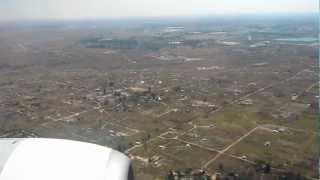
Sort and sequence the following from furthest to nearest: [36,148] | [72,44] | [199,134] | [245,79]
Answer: [72,44]
[245,79]
[199,134]
[36,148]

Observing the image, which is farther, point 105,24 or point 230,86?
point 105,24

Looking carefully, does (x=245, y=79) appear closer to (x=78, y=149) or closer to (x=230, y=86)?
(x=230, y=86)

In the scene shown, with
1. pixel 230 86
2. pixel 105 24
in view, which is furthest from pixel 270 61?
pixel 105 24

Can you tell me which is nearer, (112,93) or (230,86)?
(112,93)

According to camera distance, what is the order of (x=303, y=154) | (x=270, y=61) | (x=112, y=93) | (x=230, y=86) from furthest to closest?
(x=270, y=61) → (x=230, y=86) → (x=112, y=93) → (x=303, y=154)

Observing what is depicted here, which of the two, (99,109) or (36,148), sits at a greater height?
(36,148)

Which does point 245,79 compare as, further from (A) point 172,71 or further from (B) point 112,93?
(B) point 112,93

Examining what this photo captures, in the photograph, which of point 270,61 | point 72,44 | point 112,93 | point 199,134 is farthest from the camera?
point 72,44

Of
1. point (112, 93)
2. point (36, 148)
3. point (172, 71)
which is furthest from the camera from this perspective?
point (172, 71)

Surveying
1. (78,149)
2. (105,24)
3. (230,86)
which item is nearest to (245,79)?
(230,86)
